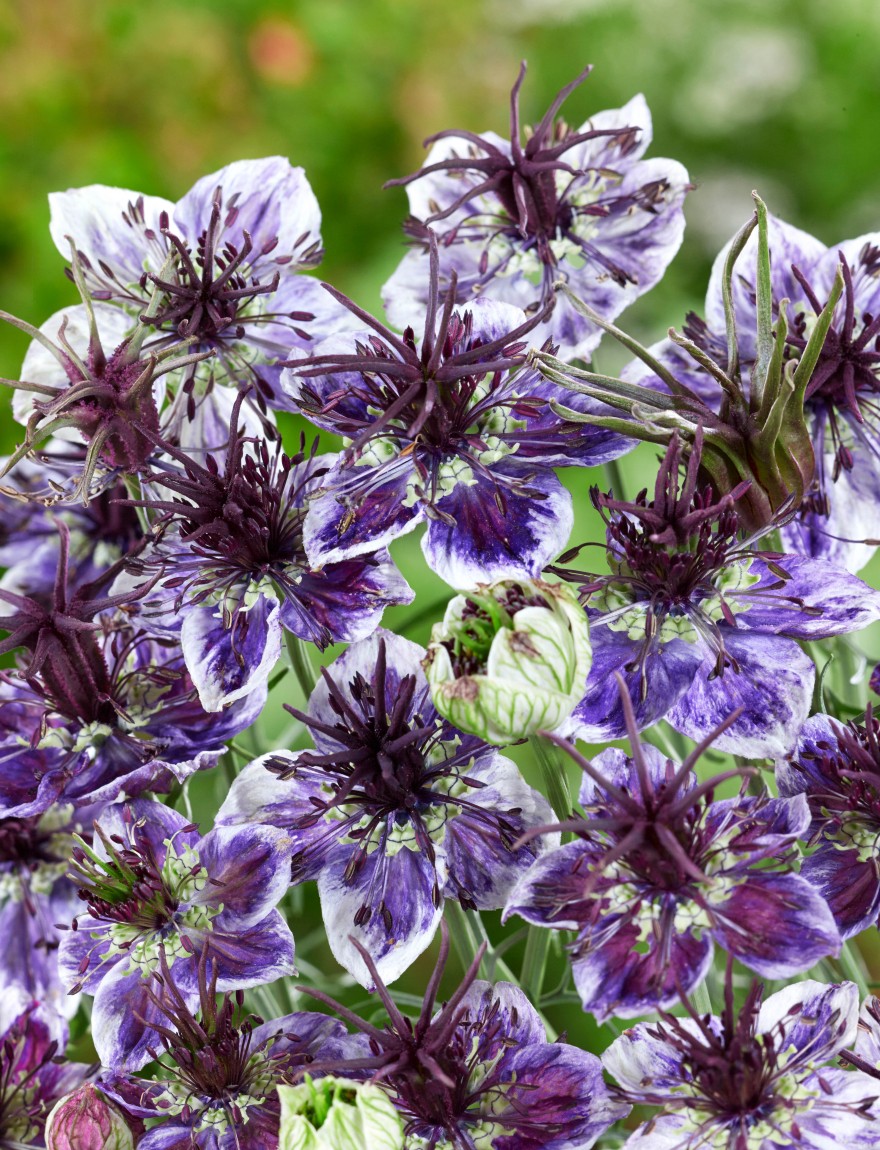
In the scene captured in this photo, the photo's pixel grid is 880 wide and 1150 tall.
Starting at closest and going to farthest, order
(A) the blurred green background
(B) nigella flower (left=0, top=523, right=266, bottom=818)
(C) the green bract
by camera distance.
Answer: (C) the green bract
(B) nigella flower (left=0, top=523, right=266, bottom=818)
(A) the blurred green background

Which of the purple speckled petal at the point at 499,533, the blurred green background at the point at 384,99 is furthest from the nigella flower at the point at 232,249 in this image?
the blurred green background at the point at 384,99

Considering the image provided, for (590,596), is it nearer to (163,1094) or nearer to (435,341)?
(435,341)

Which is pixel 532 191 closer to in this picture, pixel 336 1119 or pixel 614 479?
pixel 614 479

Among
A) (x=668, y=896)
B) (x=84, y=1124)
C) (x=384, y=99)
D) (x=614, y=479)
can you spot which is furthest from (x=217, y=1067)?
(x=384, y=99)

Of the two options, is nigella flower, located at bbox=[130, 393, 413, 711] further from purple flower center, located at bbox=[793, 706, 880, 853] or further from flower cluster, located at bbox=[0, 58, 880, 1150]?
purple flower center, located at bbox=[793, 706, 880, 853]

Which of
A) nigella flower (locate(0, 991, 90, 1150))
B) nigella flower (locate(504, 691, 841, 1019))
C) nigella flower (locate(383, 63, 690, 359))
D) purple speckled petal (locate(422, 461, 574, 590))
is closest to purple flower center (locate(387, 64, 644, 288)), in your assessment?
nigella flower (locate(383, 63, 690, 359))

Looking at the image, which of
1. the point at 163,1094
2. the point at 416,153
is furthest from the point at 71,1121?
the point at 416,153
